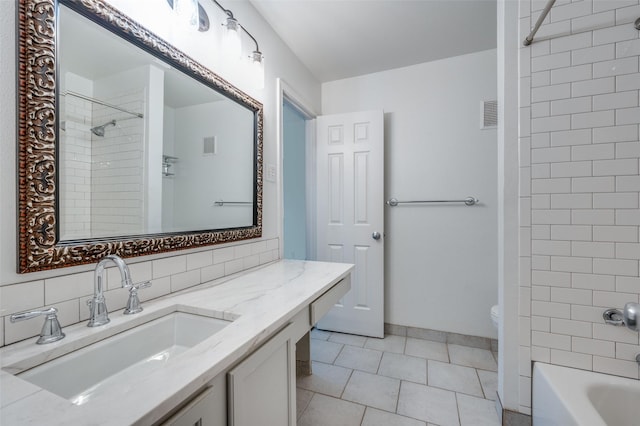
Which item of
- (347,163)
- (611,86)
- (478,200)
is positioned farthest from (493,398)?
(347,163)

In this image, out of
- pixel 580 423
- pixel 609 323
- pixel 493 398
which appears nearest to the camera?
pixel 580 423

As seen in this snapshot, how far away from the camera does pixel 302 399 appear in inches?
65.2

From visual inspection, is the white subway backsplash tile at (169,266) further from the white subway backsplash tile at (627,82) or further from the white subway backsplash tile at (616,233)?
the white subway backsplash tile at (627,82)

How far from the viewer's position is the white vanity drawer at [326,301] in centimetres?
115

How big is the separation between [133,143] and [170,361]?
79 cm

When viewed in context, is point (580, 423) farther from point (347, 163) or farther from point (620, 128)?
point (347, 163)

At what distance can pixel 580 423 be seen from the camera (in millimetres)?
941

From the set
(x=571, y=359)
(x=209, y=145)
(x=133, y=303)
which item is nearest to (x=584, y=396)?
(x=571, y=359)

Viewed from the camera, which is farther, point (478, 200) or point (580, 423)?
point (478, 200)

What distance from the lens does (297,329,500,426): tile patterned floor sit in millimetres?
1506

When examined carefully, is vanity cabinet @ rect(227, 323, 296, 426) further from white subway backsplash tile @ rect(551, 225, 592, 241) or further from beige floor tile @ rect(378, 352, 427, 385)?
white subway backsplash tile @ rect(551, 225, 592, 241)

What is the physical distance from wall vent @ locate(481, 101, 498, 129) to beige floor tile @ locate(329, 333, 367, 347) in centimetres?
204

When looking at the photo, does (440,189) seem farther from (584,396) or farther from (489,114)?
(584,396)

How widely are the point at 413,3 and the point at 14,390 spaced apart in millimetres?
2319
